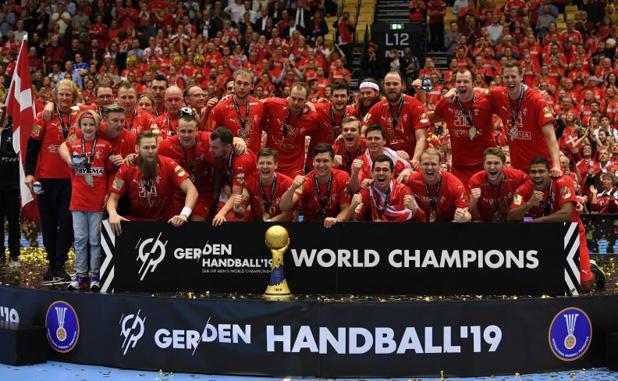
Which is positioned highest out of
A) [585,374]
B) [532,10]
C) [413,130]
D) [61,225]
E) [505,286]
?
[532,10]

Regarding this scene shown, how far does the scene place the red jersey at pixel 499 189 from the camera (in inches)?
346

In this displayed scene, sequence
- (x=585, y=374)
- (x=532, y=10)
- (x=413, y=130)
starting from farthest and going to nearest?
(x=532, y=10), (x=413, y=130), (x=585, y=374)

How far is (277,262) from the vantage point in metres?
7.97

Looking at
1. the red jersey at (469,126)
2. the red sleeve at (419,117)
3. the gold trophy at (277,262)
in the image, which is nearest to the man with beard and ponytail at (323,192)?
the gold trophy at (277,262)

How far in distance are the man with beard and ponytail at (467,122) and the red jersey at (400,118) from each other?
27 cm

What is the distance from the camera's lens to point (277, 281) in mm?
8047

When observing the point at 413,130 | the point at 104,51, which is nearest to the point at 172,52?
the point at 104,51

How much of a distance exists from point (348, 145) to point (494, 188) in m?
1.61

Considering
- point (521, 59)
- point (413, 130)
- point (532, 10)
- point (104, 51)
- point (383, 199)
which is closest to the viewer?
point (383, 199)

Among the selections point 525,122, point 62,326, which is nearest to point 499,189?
point 525,122

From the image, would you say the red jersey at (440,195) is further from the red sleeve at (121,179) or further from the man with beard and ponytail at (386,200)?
the red sleeve at (121,179)

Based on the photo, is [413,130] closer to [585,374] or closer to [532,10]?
[585,374]

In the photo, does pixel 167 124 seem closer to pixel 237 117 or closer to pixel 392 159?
pixel 237 117

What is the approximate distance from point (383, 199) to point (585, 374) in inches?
91.7
